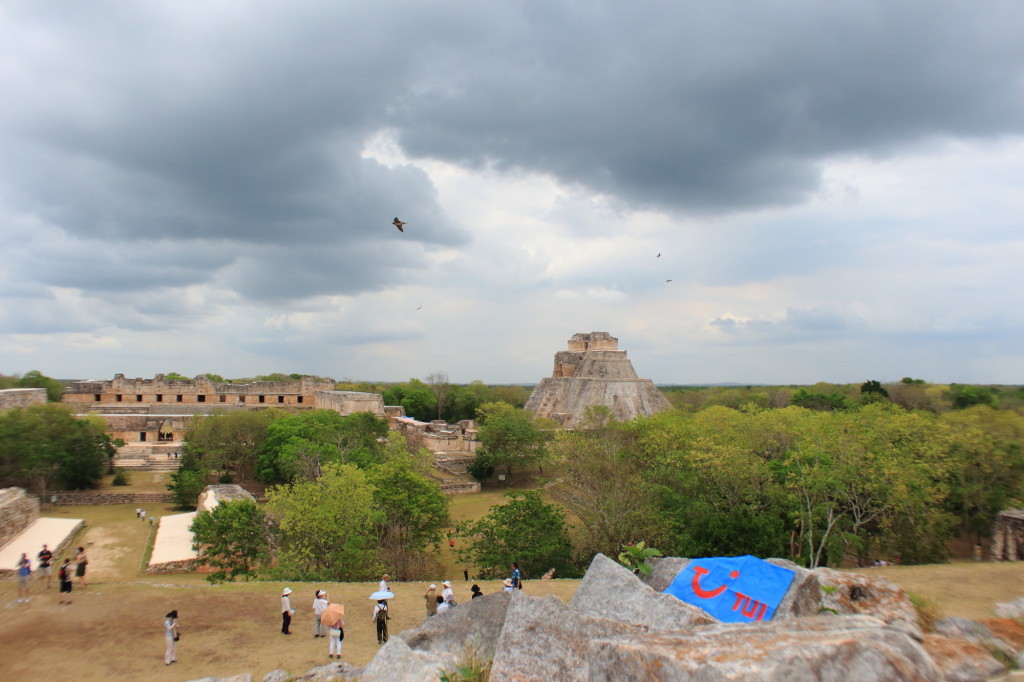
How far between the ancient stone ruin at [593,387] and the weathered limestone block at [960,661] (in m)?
27.7

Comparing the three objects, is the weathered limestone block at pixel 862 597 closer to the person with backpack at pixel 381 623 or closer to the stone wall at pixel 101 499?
the person with backpack at pixel 381 623

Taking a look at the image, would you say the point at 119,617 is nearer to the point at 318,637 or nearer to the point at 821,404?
the point at 318,637

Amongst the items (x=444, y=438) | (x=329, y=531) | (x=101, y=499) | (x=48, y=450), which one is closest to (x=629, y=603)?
(x=329, y=531)

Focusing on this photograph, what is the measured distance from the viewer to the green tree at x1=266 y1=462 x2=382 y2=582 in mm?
11406

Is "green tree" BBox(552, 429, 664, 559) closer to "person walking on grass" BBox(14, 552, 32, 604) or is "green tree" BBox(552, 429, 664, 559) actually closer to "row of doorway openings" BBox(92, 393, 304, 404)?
"person walking on grass" BBox(14, 552, 32, 604)

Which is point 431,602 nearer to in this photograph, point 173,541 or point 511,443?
point 173,541

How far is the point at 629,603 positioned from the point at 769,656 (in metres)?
2.96

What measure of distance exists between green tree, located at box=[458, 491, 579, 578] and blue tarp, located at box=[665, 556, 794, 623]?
6.34 metres

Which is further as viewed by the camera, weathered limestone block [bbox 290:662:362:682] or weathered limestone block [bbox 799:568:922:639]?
weathered limestone block [bbox 290:662:362:682]

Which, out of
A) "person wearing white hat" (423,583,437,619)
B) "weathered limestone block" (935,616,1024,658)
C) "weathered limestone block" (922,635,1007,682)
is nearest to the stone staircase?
"person wearing white hat" (423,583,437,619)

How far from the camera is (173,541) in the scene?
15.3m

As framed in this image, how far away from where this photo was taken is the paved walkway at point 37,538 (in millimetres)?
13461

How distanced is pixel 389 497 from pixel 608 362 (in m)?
24.2

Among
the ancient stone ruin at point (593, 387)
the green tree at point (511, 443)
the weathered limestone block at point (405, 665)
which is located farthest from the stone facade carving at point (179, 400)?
the weathered limestone block at point (405, 665)
